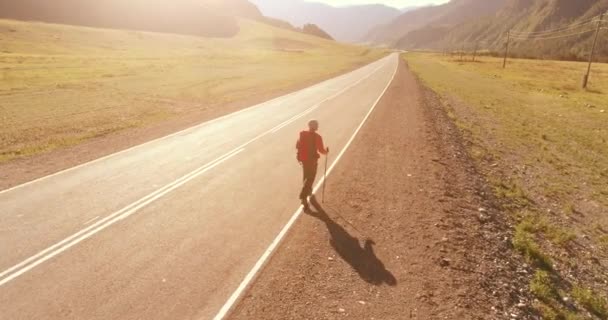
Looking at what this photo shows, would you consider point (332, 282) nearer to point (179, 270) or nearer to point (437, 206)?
point (179, 270)

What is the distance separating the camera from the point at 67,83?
36.6 metres

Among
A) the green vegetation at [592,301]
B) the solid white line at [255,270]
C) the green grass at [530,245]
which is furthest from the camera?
the green grass at [530,245]

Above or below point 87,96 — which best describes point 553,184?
below

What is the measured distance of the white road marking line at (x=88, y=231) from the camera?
700cm

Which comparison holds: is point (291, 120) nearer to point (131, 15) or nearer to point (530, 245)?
point (530, 245)

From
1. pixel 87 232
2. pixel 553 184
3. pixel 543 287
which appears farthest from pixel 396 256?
pixel 553 184

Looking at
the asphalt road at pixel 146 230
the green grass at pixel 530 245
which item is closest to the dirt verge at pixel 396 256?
the green grass at pixel 530 245

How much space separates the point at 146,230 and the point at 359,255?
452cm

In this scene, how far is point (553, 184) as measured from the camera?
14.0 meters

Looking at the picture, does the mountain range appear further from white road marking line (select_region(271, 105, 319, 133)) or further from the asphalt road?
the asphalt road

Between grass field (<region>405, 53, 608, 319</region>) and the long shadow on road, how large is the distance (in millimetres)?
2563

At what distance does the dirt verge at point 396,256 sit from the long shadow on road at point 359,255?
0.06ft

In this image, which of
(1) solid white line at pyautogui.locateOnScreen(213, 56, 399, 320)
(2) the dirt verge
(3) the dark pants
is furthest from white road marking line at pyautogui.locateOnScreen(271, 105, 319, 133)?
(3) the dark pants

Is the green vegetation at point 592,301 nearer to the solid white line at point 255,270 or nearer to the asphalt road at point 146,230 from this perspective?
the solid white line at point 255,270
